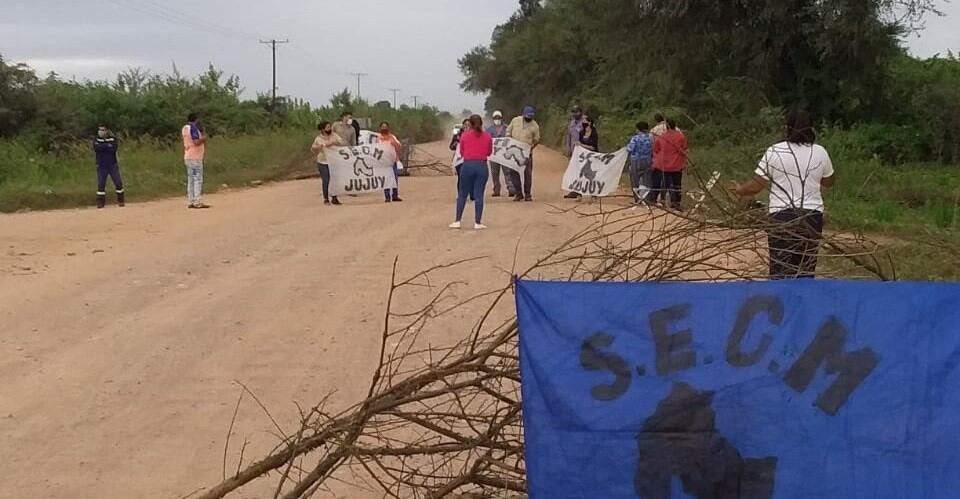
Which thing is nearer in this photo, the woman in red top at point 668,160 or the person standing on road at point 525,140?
the woman in red top at point 668,160

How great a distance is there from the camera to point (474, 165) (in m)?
14.8

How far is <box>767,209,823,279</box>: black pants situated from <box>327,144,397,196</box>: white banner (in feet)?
47.8

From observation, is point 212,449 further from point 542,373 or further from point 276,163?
point 276,163

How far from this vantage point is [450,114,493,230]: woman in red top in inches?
579

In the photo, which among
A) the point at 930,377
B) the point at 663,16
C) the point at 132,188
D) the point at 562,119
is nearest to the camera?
the point at 930,377

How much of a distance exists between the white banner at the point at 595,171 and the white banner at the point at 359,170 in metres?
3.34

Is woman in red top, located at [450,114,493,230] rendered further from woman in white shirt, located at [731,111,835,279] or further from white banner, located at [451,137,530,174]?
woman in white shirt, located at [731,111,835,279]

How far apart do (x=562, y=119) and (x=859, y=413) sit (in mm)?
46168

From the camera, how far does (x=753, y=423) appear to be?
4.09 m

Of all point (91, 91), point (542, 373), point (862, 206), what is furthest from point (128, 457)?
point (91, 91)

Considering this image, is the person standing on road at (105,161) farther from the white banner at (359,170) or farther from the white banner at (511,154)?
the white banner at (511,154)

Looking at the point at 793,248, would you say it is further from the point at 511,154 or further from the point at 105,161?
the point at 105,161

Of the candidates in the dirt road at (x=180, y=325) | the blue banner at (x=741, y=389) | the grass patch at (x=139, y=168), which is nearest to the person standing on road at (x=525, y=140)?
the dirt road at (x=180, y=325)

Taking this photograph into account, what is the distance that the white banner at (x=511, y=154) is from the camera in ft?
62.7
